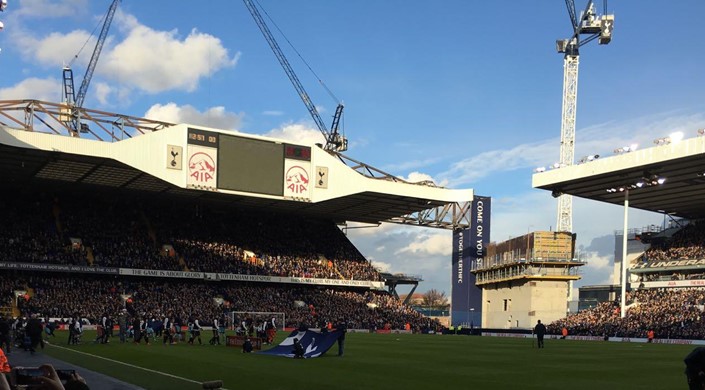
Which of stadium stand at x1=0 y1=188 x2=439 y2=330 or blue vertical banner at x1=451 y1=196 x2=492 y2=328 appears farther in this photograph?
blue vertical banner at x1=451 y1=196 x2=492 y2=328

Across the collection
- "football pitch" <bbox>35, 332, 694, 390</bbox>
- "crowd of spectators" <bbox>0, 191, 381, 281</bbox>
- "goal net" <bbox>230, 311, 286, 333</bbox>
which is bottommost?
"goal net" <bbox>230, 311, 286, 333</bbox>

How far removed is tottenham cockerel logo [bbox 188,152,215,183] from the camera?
5997cm

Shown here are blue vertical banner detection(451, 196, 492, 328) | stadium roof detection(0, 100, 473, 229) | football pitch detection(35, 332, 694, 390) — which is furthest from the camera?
blue vertical banner detection(451, 196, 492, 328)

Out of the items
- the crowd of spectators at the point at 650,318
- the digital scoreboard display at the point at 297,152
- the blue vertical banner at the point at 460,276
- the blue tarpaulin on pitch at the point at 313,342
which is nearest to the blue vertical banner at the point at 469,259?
the blue vertical banner at the point at 460,276

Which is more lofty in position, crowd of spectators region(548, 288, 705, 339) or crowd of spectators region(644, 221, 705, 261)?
crowd of spectators region(644, 221, 705, 261)

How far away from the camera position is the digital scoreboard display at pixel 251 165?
2431 inches

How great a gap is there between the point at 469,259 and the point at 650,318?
32.1 metres

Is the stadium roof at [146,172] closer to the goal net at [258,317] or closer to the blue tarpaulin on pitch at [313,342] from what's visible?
the goal net at [258,317]

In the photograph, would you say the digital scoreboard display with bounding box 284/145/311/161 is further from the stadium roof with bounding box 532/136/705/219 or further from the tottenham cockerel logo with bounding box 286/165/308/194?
the stadium roof with bounding box 532/136/705/219

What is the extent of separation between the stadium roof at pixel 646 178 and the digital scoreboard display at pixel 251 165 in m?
24.6

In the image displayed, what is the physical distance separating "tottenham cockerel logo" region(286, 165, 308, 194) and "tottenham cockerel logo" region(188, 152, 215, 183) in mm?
7004

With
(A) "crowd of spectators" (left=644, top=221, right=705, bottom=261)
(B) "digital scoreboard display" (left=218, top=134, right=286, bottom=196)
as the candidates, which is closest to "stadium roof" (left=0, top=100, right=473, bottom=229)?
(B) "digital scoreboard display" (left=218, top=134, right=286, bottom=196)

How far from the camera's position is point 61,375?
26.4 ft

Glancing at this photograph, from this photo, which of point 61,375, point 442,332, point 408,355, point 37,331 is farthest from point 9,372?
point 442,332
